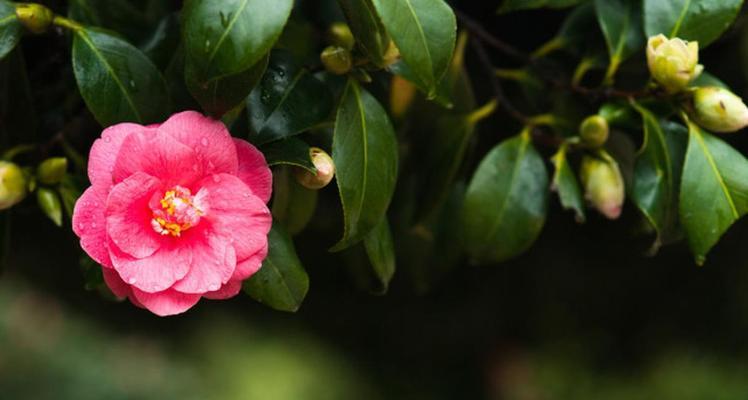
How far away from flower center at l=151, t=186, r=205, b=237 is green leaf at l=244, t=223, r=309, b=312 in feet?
0.21

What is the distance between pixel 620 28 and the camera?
860 mm

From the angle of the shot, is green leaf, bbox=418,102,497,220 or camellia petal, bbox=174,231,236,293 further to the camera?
green leaf, bbox=418,102,497,220

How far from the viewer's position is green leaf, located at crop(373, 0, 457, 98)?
0.63 meters

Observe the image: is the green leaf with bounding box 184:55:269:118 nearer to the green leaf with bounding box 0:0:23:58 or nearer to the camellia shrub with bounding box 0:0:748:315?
the camellia shrub with bounding box 0:0:748:315

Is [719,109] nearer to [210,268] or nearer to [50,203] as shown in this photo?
[210,268]

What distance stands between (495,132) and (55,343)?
1561mm

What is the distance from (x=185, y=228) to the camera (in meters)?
0.65

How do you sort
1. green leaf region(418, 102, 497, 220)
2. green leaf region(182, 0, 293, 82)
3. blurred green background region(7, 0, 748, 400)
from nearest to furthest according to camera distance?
green leaf region(182, 0, 293, 82)
green leaf region(418, 102, 497, 220)
blurred green background region(7, 0, 748, 400)

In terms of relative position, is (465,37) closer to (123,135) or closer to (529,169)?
(529,169)

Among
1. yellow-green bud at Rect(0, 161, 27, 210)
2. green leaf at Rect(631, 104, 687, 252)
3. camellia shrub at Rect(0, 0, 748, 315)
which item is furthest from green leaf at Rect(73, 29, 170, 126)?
green leaf at Rect(631, 104, 687, 252)

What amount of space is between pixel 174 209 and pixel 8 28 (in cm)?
19

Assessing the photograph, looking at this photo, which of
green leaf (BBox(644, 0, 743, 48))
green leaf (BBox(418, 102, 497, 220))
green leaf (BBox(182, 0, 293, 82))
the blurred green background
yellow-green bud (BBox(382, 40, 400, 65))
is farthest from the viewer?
the blurred green background

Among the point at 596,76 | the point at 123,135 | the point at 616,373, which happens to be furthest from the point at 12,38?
the point at 616,373

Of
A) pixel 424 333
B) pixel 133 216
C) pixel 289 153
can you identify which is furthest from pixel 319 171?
pixel 424 333
